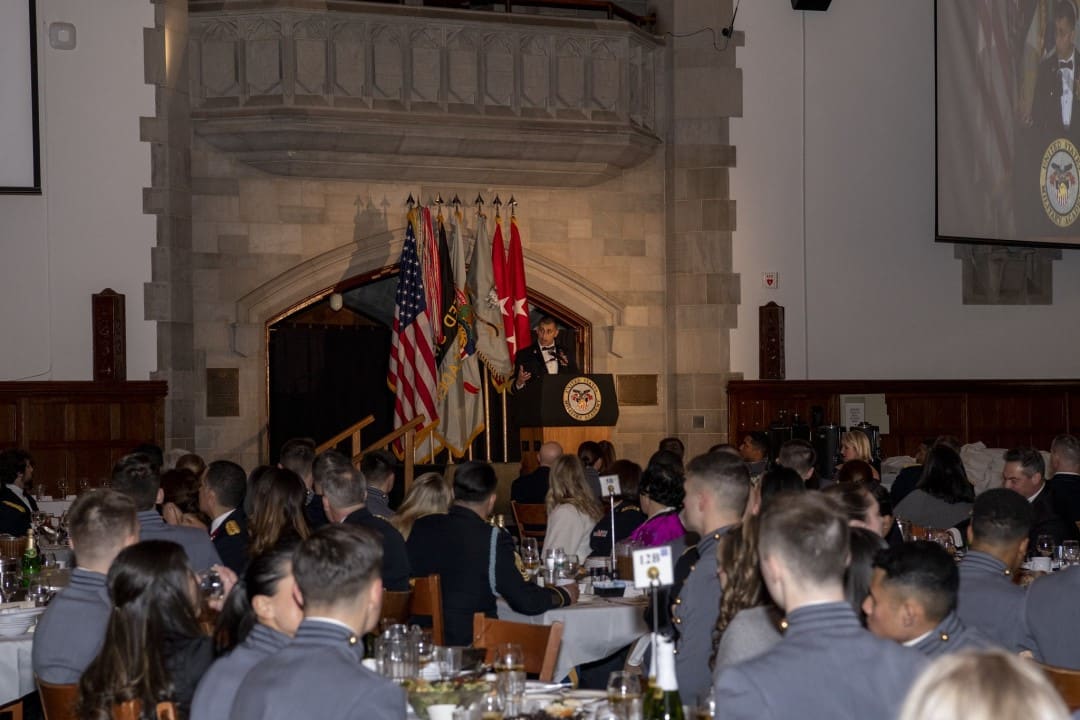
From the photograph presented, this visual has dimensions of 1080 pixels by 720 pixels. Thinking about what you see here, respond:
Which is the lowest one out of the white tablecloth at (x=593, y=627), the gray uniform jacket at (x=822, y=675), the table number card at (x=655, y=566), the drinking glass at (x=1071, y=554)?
the white tablecloth at (x=593, y=627)

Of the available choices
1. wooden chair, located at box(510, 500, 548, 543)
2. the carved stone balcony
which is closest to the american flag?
the carved stone balcony

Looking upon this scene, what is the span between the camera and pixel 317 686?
2.91m

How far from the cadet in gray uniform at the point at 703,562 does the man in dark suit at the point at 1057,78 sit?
11.0 m

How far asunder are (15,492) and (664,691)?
669cm

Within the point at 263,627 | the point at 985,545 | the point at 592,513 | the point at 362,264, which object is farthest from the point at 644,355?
the point at 263,627

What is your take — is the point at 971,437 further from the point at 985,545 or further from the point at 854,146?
the point at 985,545

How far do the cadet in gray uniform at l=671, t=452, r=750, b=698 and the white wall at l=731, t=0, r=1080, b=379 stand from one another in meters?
9.29

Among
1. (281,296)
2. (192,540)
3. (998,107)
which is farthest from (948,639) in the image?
(998,107)

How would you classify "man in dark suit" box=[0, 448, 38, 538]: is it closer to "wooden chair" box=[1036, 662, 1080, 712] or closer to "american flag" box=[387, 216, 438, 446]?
"american flag" box=[387, 216, 438, 446]

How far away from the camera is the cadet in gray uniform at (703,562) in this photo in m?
4.29

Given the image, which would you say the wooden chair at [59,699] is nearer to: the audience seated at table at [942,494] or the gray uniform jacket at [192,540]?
the gray uniform jacket at [192,540]

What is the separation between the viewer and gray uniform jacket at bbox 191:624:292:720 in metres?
3.31

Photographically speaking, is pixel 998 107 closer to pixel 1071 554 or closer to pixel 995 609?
pixel 1071 554

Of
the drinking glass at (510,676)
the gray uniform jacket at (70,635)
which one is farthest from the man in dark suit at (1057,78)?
the gray uniform jacket at (70,635)
